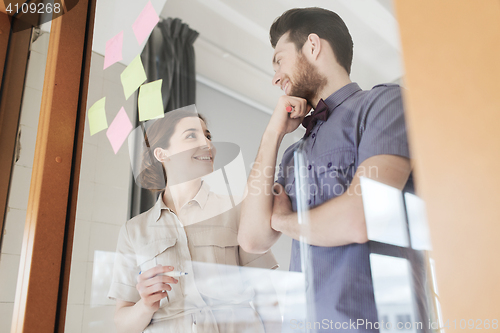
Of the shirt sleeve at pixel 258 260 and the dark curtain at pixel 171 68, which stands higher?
the dark curtain at pixel 171 68

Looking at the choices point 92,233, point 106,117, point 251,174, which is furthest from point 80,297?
point 251,174

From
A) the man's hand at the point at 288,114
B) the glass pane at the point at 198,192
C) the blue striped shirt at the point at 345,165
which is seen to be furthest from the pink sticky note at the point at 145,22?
the blue striped shirt at the point at 345,165

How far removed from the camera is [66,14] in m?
1.39

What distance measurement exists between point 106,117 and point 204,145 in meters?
0.48

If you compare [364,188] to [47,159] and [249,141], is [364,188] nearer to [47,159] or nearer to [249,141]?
[249,141]

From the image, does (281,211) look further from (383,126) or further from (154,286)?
(154,286)

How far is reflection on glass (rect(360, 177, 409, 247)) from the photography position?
0.49m

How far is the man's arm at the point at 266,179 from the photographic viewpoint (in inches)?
28.2

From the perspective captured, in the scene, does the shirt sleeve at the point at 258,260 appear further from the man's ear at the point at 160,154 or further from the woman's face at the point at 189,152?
the man's ear at the point at 160,154

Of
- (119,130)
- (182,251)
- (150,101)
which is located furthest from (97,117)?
(182,251)

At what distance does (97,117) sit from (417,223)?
1.10m

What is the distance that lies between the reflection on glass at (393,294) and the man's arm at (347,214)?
5 cm

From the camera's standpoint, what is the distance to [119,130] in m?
1.22

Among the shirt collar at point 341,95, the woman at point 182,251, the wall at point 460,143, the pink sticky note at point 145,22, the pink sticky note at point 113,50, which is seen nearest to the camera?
the wall at point 460,143
